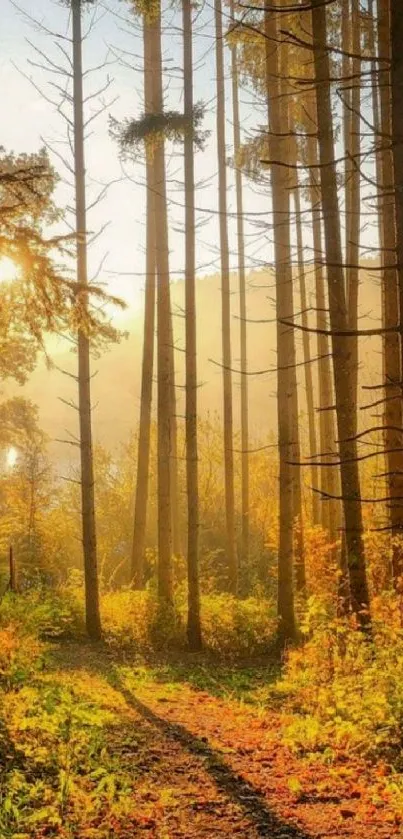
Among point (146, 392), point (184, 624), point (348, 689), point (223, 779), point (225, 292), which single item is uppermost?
point (225, 292)

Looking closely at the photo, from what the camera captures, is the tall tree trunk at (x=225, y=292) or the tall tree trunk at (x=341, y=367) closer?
the tall tree trunk at (x=341, y=367)

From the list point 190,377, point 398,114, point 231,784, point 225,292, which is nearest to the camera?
point 398,114

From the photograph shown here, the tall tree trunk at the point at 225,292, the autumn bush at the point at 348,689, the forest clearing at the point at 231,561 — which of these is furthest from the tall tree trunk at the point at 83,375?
the autumn bush at the point at 348,689

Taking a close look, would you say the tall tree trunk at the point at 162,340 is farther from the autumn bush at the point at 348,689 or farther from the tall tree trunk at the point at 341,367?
the tall tree trunk at the point at 341,367

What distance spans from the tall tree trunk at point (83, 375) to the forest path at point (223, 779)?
13.6 feet

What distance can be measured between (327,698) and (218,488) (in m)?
19.4

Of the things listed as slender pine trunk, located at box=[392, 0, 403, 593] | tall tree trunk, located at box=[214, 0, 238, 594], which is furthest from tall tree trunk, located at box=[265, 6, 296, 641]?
slender pine trunk, located at box=[392, 0, 403, 593]

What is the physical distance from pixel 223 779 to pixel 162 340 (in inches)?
357

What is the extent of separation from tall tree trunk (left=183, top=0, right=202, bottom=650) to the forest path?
3.25 m

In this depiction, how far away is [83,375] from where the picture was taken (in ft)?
41.1

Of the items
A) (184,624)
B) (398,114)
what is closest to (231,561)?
(184,624)

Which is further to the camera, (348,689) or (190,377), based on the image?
(190,377)

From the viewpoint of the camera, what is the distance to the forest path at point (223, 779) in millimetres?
4758

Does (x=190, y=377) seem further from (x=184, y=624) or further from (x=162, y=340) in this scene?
(x=184, y=624)
